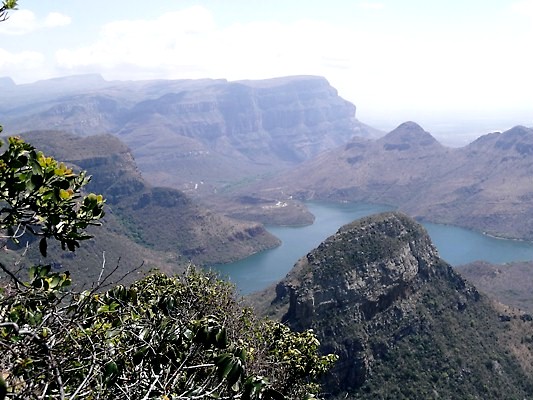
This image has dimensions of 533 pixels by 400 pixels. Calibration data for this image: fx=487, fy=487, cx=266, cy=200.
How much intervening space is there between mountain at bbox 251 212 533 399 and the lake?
167 ft

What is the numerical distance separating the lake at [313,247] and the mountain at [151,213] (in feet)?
17.6

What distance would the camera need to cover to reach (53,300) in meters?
5.81

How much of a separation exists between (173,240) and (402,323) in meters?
88.4

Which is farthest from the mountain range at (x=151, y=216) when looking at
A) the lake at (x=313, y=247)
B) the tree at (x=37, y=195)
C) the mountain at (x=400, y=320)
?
the tree at (x=37, y=195)

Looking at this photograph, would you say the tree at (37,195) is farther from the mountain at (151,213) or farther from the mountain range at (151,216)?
the mountain at (151,213)

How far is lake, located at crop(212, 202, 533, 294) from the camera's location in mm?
119956

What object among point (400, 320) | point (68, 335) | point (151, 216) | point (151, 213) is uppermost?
point (68, 335)

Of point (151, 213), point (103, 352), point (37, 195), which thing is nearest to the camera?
point (37, 195)

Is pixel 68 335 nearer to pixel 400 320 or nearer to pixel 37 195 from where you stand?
pixel 37 195

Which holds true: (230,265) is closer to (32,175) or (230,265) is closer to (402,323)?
(402,323)

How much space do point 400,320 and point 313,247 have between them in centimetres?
8886

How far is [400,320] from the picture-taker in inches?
2221

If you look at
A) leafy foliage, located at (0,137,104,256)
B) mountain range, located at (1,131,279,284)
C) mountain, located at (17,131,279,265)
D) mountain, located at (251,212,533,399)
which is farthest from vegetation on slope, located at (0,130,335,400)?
mountain, located at (17,131,279,265)

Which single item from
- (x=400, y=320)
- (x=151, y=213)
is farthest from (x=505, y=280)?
(x=151, y=213)
